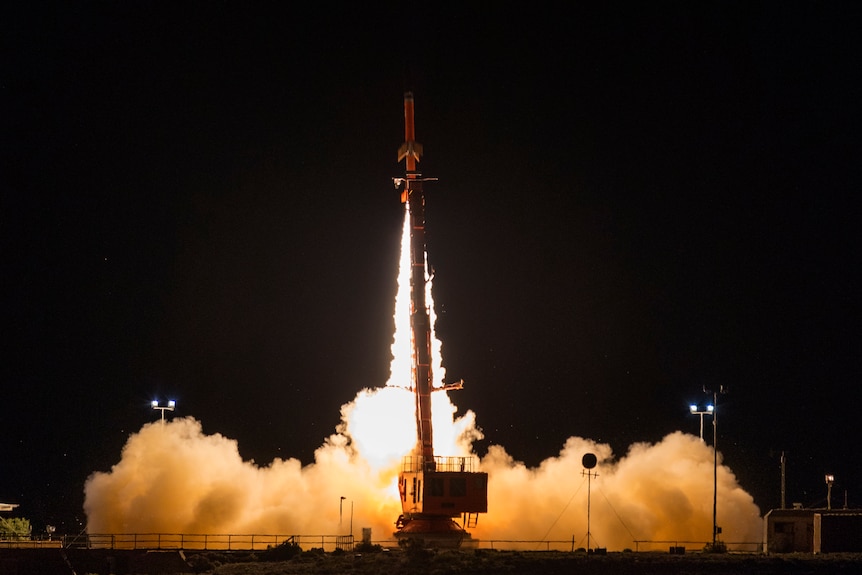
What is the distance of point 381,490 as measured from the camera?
68375 millimetres

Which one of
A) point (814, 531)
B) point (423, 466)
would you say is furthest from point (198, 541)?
point (814, 531)

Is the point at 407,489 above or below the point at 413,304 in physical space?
below

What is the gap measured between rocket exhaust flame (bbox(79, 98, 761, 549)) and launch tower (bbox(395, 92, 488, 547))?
77cm

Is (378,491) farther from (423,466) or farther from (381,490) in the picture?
(423,466)

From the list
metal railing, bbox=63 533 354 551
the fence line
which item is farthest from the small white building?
metal railing, bbox=63 533 354 551

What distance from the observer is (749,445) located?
10800cm

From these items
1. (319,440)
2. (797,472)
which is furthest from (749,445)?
(319,440)

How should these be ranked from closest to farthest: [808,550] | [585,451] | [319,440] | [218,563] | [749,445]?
[218,563]
[808,550]
[585,451]
[319,440]
[749,445]

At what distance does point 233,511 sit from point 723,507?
24.2m

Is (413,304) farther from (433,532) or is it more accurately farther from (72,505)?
(72,505)

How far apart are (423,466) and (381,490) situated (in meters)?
7.29

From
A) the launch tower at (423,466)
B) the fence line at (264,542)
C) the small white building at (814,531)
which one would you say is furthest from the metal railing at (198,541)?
the small white building at (814,531)

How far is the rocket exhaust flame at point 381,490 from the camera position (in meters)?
66.9

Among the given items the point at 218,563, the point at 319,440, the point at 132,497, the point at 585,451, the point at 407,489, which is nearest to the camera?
the point at 218,563
